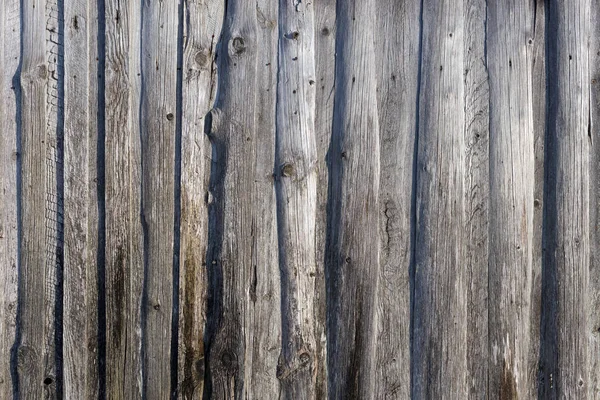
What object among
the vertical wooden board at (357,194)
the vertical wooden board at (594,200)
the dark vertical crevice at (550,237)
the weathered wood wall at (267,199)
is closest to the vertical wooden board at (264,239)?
the weathered wood wall at (267,199)

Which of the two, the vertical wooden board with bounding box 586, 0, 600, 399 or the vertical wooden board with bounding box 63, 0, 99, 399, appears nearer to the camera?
the vertical wooden board with bounding box 63, 0, 99, 399

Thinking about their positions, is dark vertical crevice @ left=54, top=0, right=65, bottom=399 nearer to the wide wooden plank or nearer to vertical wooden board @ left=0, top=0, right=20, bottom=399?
the wide wooden plank

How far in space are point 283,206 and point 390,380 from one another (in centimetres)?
92

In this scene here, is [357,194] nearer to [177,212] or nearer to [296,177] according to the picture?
[296,177]

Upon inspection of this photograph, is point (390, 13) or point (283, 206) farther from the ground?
point (390, 13)

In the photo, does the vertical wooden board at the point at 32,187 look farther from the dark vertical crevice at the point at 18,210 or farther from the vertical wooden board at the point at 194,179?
the vertical wooden board at the point at 194,179

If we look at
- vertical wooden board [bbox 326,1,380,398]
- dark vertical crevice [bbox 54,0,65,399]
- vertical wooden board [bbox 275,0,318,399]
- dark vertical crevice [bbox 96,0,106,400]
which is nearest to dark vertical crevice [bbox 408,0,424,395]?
vertical wooden board [bbox 326,1,380,398]

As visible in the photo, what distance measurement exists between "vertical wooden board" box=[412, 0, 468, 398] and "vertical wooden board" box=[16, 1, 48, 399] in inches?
64.9

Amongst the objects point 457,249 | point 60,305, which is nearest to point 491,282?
point 457,249

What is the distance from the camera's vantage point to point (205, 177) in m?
2.40

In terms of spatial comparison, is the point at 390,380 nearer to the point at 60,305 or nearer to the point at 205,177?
the point at 205,177

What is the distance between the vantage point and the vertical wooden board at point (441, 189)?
8.00 feet

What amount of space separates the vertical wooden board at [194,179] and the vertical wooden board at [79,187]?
1.29ft

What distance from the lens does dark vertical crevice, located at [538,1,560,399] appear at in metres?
2.52
